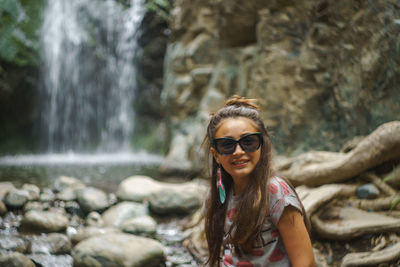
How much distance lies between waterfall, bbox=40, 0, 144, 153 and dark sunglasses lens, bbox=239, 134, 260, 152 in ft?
46.7

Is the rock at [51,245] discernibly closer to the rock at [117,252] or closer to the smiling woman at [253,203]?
the rock at [117,252]

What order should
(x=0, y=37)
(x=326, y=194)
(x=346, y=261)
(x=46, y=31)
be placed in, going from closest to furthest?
(x=346, y=261) < (x=326, y=194) < (x=0, y=37) < (x=46, y=31)

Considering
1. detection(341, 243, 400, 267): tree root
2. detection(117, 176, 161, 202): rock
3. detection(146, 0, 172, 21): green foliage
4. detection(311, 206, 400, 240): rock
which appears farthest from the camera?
detection(146, 0, 172, 21): green foliage

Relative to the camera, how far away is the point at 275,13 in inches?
200

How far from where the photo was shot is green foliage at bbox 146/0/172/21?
13328mm

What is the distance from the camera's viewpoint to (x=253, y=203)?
129 cm

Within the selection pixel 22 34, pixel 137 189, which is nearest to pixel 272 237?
pixel 137 189

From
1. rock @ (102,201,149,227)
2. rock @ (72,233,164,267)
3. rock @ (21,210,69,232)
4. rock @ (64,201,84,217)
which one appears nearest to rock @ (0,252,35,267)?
rock @ (72,233,164,267)

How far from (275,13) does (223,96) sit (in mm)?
2789

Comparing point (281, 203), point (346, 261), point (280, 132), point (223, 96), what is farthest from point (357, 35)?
point (223, 96)

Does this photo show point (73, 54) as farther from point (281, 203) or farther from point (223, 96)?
point (281, 203)

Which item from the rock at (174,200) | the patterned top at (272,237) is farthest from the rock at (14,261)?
the rock at (174,200)

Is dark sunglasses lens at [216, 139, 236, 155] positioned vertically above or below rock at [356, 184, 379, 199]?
above

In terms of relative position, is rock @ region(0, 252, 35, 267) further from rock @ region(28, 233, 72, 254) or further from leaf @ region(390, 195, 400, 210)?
leaf @ region(390, 195, 400, 210)
